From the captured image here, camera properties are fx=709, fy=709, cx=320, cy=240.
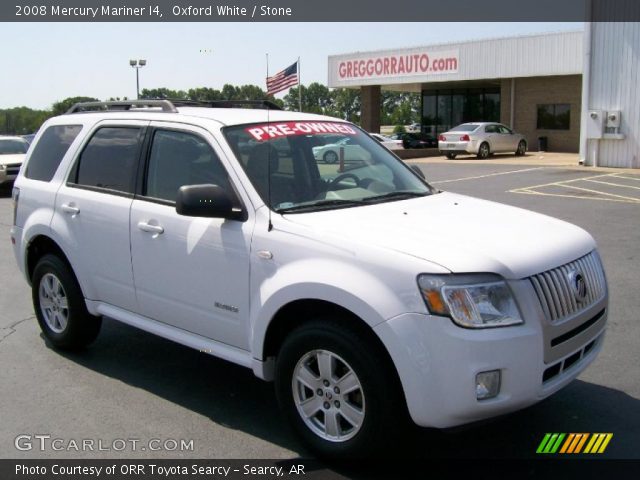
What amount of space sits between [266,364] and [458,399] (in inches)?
48.2

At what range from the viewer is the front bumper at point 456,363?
3266mm

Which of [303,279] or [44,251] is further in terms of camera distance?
[44,251]

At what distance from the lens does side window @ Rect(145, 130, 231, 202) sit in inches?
178

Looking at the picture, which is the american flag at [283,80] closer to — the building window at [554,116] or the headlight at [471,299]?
Answer: the headlight at [471,299]

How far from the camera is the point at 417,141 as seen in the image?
3728 cm

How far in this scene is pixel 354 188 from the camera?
4.64 metres

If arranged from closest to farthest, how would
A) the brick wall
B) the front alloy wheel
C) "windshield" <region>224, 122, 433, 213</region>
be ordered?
1. the front alloy wheel
2. "windshield" <region>224, 122, 433, 213</region>
3. the brick wall

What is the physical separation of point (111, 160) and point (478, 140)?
1050 inches

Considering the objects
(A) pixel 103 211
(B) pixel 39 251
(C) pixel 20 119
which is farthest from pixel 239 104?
(C) pixel 20 119

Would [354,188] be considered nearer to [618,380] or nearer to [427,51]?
[618,380]

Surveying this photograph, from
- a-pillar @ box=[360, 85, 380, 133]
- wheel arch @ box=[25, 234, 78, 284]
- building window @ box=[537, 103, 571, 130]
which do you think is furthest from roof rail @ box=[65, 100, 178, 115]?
a-pillar @ box=[360, 85, 380, 133]

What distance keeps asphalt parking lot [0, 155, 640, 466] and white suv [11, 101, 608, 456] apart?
0.38 m

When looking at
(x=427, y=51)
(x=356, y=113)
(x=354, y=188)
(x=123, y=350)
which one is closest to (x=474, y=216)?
(x=354, y=188)

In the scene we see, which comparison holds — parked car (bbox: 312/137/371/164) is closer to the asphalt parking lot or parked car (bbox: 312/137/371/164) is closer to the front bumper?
the asphalt parking lot
